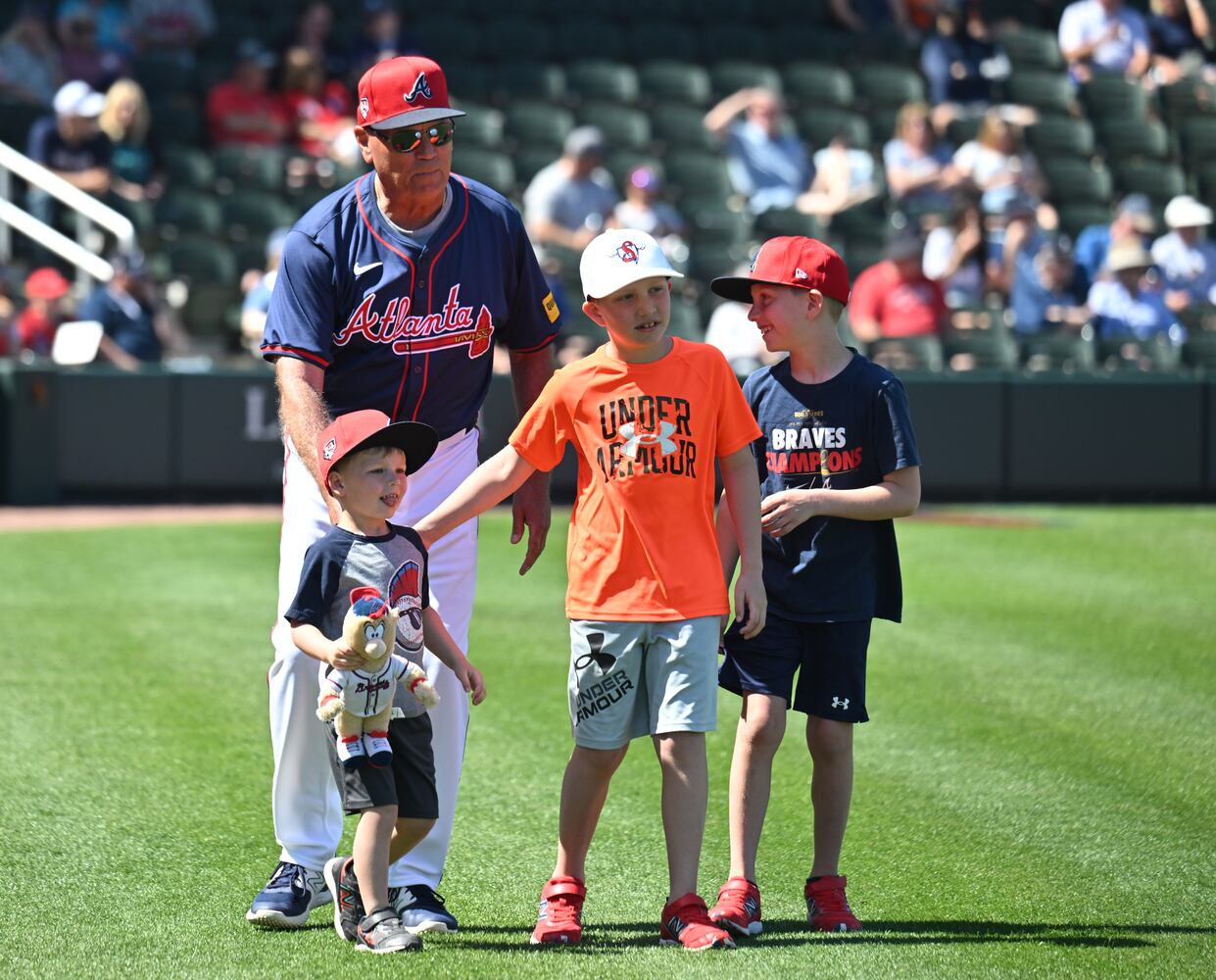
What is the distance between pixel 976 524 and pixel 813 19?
925 centimetres

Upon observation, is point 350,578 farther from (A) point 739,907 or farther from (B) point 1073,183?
(B) point 1073,183

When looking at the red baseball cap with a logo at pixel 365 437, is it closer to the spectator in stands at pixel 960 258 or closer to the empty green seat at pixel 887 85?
the spectator in stands at pixel 960 258

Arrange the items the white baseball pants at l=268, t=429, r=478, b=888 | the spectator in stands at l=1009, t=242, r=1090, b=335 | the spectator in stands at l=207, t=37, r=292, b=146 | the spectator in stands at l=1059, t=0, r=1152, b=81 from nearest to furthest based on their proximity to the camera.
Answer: the white baseball pants at l=268, t=429, r=478, b=888 < the spectator in stands at l=1009, t=242, r=1090, b=335 < the spectator in stands at l=207, t=37, r=292, b=146 < the spectator in stands at l=1059, t=0, r=1152, b=81

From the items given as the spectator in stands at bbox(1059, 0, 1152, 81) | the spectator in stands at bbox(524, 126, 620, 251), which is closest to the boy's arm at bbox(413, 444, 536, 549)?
the spectator in stands at bbox(524, 126, 620, 251)

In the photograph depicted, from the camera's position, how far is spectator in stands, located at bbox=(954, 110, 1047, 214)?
16.5m

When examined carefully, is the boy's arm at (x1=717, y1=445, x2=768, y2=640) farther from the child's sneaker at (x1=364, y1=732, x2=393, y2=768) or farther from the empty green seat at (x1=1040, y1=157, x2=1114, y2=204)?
the empty green seat at (x1=1040, y1=157, x2=1114, y2=204)

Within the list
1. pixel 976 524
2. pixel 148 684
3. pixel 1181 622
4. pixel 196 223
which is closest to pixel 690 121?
pixel 196 223

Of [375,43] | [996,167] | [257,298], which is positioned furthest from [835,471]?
[375,43]

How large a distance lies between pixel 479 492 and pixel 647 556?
0.45 meters

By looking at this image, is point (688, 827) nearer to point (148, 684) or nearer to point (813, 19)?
point (148, 684)

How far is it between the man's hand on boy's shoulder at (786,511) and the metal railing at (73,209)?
9.99 metres

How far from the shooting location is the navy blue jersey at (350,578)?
13.4 feet

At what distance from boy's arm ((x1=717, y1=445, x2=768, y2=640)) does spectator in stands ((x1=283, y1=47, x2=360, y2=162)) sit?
40.2ft

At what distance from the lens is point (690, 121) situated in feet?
56.7
